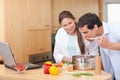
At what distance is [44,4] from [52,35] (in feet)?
1.75

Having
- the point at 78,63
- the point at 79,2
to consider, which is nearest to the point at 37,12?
the point at 79,2

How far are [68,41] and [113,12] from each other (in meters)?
2.91

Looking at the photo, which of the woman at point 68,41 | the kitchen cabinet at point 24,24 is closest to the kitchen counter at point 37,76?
the woman at point 68,41

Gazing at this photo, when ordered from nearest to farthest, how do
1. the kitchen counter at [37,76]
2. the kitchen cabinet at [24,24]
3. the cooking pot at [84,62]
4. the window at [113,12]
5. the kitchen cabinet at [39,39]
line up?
1. the kitchen counter at [37,76]
2. the cooking pot at [84,62]
3. the kitchen cabinet at [24,24]
4. the kitchen cabinet at [39,39]
5. the window at [113,12]

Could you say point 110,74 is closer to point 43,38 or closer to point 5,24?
point 5,24

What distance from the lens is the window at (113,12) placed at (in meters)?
5.50

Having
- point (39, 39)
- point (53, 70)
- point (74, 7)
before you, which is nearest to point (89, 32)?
point (53, 70)

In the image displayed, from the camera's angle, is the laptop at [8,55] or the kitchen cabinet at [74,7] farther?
the kitchen cabinet at [74,7]

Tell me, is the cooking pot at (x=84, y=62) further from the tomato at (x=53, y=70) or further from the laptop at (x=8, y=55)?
the laptop at (x=8, y=55)

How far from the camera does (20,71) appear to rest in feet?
7.51

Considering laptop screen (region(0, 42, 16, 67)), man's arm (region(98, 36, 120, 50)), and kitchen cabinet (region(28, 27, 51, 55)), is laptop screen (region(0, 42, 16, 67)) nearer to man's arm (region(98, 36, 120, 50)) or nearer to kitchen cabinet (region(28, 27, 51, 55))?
man's arm (region(98, 36, 120, 50))

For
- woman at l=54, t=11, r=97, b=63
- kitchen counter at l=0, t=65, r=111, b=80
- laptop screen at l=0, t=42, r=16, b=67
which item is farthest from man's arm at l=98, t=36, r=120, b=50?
laptop screen at l=0, t=42, r=16, b=67

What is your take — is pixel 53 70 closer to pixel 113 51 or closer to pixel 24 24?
pixel 113 51

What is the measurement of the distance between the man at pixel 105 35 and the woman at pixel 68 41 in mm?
522
